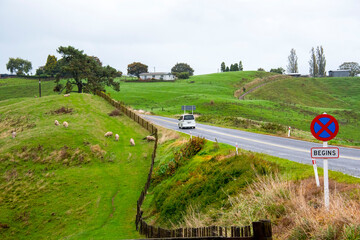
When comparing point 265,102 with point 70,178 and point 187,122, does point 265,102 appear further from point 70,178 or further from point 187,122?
point 70,178

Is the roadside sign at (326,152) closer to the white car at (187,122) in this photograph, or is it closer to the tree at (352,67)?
the white car at (187,122)

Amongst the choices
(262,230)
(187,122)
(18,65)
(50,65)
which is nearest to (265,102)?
(187,122)

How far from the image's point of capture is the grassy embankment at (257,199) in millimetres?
6535

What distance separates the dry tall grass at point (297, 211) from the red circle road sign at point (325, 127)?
140 cm

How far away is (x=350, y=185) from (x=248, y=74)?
134 m

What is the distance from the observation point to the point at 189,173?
16.2 m

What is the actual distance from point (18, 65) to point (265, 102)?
139 metres

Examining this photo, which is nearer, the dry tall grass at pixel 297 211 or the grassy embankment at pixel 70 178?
the dry tall grass at pixel 297 211

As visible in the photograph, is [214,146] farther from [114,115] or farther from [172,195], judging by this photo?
[114,115]

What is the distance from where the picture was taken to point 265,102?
74.9 meters

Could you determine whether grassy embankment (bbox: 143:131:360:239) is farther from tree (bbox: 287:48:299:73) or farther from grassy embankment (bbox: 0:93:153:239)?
tree (bbox: 287:48:299:73)

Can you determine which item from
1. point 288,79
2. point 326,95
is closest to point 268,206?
point 326,95

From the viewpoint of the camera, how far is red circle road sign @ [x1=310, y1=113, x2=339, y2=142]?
7.76 m

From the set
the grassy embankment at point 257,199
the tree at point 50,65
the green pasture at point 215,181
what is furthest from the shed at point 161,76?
the green pasture at point 215,181
